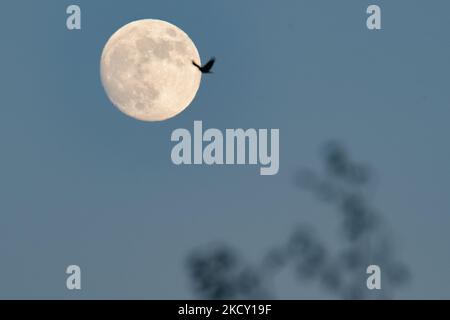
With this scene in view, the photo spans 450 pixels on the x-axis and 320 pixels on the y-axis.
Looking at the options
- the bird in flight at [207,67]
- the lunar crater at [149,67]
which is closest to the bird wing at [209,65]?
the bird in flight at [207,67]

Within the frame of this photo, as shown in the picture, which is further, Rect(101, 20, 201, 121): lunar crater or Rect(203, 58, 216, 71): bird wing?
Rect(101, 20, 201, 121): lunar crater

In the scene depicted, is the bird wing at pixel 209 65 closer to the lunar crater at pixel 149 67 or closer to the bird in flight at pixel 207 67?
the bird in flight at pixel 207 67

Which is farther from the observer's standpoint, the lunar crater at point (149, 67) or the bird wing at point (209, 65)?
the lunar crater at point (149, 67)

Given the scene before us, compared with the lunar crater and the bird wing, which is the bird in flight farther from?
the lunar crater

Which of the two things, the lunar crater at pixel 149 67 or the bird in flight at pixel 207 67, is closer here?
the bird in flight at pixel 207 67

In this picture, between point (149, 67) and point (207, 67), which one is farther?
point (149, 67)

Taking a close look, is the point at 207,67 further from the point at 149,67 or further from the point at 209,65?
the point at 149,67

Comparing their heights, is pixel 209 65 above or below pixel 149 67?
below

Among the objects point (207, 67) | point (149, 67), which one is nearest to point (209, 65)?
point (207, 67)

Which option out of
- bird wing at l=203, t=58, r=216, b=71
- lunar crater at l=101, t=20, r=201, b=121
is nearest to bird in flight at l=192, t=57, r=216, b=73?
bird wing at l=203, t=58, r=216, b=71
